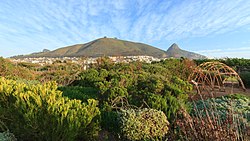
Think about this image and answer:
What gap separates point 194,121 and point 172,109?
1.55m

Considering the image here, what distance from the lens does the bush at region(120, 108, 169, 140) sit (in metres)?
3.53

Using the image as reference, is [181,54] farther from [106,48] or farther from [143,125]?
[143,125]

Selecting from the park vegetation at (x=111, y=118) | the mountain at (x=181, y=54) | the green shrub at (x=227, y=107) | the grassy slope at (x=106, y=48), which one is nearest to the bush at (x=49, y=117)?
the park vegetation at (x=111, y=118)

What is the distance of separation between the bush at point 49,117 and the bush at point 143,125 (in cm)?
52

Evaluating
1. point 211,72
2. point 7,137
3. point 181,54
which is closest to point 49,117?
point 7,137

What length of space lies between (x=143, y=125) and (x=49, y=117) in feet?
4.77

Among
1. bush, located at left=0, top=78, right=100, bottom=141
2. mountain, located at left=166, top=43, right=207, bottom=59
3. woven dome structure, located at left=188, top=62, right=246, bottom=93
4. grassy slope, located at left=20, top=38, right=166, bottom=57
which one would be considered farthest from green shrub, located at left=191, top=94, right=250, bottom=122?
grassy slope, located at left=20, top=38, right=166, bottom=57

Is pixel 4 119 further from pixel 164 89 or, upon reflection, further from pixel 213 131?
pixel 213 131

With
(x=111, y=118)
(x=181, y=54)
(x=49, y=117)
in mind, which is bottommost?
(x=111, y=118)

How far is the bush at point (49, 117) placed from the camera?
3256 mm

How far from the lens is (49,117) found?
328 cm

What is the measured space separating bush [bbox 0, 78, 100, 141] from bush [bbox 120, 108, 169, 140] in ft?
1.70

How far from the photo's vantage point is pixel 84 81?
9.56 metres

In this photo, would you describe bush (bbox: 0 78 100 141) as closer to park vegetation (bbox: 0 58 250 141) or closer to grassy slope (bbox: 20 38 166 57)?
park vegetation (bbox: 0 58 250 141)
